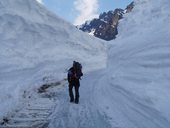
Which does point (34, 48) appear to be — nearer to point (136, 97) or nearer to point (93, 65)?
point (93, 65)

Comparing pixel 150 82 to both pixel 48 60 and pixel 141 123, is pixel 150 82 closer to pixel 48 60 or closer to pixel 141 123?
pixel 141 123

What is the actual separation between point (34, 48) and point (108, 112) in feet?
60.8

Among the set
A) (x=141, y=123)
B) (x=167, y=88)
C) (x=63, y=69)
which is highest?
(x=63, y=69)

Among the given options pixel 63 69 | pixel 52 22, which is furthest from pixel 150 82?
pixel 52 22

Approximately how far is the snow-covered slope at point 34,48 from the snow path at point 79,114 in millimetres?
2665

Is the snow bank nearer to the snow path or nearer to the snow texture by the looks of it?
the snow texture

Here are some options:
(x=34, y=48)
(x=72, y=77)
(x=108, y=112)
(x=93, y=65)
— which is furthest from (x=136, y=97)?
(x=93, y=65)

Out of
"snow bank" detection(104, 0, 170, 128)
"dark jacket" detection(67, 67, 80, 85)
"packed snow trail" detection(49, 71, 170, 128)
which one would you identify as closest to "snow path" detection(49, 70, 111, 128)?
"packed snow trail" detection(49, 71, 170, 128)

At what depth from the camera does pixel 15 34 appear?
3070 cm

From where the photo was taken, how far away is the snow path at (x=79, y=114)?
11086 millimetres

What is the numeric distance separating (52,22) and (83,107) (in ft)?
80.4

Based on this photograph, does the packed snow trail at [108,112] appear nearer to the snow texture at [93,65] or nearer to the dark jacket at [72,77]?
the snow texture at [93,65]

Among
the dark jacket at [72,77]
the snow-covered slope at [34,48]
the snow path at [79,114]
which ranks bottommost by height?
the snow path at [79,114]

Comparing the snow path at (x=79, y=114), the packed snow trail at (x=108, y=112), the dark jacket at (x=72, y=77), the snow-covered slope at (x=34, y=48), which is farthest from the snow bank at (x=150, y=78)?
the snow-covered slope at (x=34, y=48)
